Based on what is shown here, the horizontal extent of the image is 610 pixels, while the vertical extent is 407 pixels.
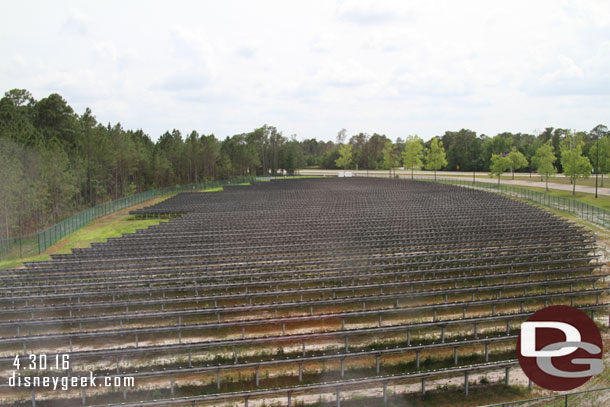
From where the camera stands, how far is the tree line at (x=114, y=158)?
3934 cm

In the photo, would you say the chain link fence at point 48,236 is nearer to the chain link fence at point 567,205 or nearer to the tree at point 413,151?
the chain link fence at point 567,205

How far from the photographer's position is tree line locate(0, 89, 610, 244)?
39344 mm

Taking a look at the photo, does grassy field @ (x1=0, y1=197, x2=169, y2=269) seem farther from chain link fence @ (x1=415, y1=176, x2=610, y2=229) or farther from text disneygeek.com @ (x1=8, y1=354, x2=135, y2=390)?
chain link fence @ (x1=415, y1=176, x2=610, y2=229)

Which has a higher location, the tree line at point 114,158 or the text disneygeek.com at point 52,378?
the tree line at point 114,158

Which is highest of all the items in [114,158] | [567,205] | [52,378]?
[114,158]

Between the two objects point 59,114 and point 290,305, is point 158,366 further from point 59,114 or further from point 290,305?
point 59,114

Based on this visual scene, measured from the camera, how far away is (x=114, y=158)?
6069 cm

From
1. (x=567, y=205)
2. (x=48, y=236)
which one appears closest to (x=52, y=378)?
(x=48, y=236)

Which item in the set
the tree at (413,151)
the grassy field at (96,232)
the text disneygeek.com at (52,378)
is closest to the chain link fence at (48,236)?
the grassy field at (96,232)

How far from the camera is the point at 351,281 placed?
1981 cm

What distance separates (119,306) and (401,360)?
10701mm

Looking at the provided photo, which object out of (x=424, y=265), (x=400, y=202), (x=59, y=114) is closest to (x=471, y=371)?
(x=424, y=265)

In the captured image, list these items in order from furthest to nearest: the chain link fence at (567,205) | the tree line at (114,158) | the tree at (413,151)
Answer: the tree at (413,151)
the tree line at (114,158)
the chain link fence at (567,205)

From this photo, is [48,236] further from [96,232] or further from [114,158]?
[114,158]
